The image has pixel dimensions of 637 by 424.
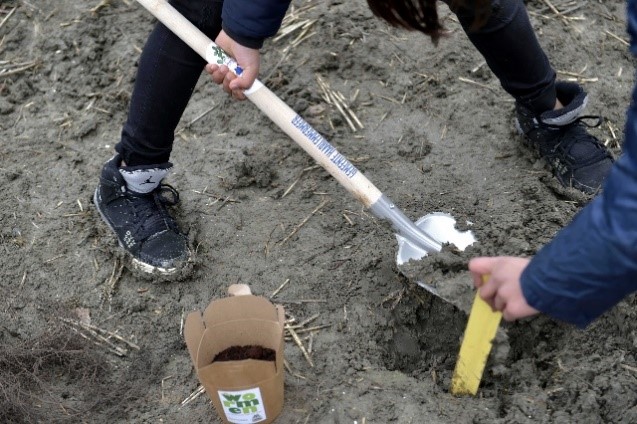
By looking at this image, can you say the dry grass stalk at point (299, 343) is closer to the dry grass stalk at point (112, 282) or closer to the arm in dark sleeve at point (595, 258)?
the dry grass stalk at point (112, 282)

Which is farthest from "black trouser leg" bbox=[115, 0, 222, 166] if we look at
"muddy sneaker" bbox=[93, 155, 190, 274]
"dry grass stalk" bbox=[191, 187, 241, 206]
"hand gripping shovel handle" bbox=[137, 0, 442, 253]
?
"dry grass stalk" bbox=[191, 187, 241, 206]

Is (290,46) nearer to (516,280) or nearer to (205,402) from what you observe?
(205,402)

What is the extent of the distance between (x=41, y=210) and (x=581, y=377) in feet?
6.55

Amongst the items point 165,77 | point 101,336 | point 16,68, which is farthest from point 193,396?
point 16,68

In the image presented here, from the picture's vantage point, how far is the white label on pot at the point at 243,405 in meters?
2.06

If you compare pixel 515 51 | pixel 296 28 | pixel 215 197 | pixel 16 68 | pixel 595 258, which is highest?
pixel 595 258

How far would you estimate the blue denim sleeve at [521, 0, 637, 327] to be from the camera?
1423 millimetres

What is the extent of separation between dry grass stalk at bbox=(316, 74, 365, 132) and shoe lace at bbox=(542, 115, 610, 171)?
2.46 feet

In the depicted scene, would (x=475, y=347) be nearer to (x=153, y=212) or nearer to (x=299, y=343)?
(x=299, y=343)

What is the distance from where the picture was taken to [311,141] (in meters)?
2.50

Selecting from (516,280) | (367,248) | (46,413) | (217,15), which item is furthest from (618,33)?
(46,413)

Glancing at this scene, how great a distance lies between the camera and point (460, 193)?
296 cm

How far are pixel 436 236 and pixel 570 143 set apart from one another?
67 centimetres

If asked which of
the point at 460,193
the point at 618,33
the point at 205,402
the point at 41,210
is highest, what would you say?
the point at 618,33
